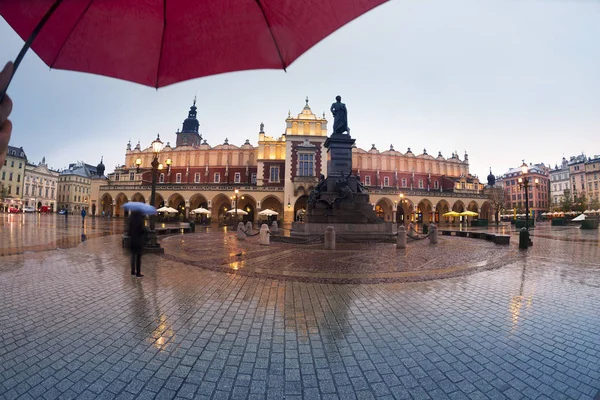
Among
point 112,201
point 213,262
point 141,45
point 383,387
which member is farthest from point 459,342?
point 112,201

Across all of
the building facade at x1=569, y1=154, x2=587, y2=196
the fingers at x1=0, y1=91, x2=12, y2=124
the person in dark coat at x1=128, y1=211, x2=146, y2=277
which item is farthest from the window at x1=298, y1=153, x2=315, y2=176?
the building facade at x1=569, y1=154, x2=587, y2=196

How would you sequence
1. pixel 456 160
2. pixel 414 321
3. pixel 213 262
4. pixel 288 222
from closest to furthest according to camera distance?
1. pixel 414 321
2. pixel 213 262
3. pixel 288 222
4. pixel 456 160

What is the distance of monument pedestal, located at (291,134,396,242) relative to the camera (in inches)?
656

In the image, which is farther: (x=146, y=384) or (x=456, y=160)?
(x=456, y=160)

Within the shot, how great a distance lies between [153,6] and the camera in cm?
221

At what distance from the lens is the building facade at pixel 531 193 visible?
8556 centimetres

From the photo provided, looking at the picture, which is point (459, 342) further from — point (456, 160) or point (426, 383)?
point (456, 160)

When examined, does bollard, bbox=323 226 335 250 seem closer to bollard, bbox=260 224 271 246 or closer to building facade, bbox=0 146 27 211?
bollard, bbox=260 224 271 246

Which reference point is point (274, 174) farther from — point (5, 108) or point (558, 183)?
point (558, 183)

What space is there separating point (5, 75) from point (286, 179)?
41.0m

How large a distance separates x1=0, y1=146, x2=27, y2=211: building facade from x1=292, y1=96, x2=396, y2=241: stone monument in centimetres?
8388

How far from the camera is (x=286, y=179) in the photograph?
42.3 meters

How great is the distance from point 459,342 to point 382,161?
53031 millimetres

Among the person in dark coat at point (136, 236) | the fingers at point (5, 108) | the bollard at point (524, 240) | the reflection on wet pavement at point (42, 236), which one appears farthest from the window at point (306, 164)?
the fingers at point (5, 108)
